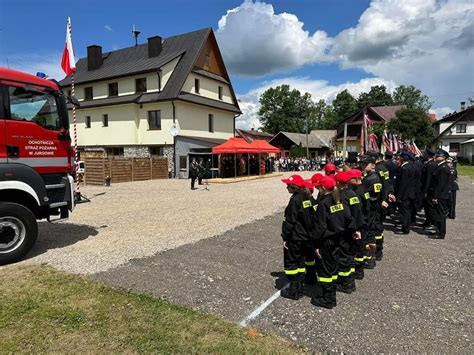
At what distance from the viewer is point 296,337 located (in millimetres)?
3555

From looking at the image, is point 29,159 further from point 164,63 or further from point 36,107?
point 164,63

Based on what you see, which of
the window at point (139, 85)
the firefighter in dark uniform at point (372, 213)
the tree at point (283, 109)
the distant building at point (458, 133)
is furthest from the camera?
the tree at point (283, 109)

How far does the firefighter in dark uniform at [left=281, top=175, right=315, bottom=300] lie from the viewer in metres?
4.30

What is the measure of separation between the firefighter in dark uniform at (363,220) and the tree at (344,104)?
316ft

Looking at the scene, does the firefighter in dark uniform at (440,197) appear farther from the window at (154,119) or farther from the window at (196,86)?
the window at (196,86)

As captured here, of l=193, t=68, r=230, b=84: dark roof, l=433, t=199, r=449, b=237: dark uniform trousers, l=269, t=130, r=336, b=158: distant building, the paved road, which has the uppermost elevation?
l=193, t=68, r=230, b=84: dark roof

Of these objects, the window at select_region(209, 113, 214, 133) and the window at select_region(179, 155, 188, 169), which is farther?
the window at select_region(209, 113, 214, 133)

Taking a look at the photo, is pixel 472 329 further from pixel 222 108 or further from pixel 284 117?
pixel 284 117

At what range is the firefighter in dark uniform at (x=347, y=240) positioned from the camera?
4434 millimetres

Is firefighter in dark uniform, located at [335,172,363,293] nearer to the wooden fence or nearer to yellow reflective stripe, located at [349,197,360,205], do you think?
yellow reflective stripe, located at [349,197,360,205]

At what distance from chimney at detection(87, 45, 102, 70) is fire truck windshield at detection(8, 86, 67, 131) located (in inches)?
1240

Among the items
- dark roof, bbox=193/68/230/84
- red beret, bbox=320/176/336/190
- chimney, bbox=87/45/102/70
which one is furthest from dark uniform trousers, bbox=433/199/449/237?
chimney, bbox=87/45/102/70

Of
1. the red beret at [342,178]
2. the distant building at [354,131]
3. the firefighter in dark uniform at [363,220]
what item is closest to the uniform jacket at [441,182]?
the firefighter in dark uniform at [363,220]

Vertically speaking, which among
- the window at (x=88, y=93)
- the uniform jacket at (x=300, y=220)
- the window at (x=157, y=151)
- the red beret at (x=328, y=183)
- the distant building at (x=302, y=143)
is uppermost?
the window at (x=88, y=93)
